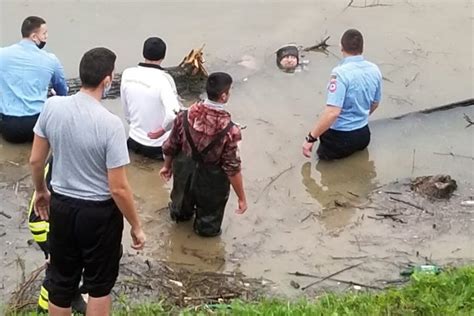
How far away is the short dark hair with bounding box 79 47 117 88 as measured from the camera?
A: 4.98 meters

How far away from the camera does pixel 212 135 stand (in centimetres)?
680

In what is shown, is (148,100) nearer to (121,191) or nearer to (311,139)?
(311,139)

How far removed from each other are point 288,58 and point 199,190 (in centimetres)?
388

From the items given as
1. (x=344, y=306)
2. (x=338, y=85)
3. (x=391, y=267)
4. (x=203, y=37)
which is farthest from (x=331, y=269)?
(x=203, y=37)

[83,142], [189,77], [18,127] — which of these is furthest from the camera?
[189,77]

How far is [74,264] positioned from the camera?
533 centimetres

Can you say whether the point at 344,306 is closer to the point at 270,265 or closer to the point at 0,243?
the point at 270,265

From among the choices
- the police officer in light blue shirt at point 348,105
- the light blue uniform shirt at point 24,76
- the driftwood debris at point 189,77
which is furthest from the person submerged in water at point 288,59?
the light blue uniform shirt at point 24,76

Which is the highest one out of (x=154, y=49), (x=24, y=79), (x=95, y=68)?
(x=95, y=68)

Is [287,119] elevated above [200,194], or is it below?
below

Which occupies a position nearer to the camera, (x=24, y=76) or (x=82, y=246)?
(x=82, y=246)

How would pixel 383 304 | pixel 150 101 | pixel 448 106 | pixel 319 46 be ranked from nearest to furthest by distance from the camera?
pixel 383 304 → pixel 150 101 → pixel 448 106 → pixel 319 46

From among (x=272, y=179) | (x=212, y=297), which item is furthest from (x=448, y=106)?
(x=212, y=297)

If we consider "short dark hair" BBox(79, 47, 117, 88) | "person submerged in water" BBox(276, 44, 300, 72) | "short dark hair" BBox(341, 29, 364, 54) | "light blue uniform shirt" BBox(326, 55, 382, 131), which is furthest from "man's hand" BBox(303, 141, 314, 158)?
"short dark hair" BBox(79, 47, 117, 88)
